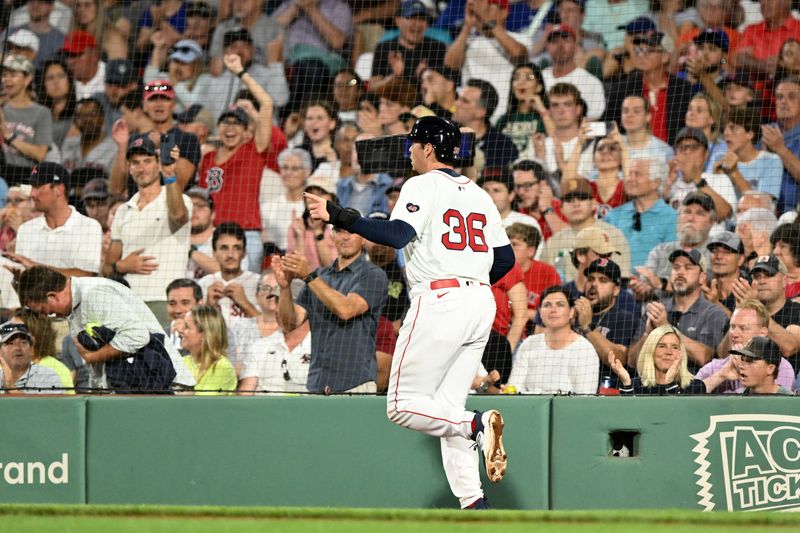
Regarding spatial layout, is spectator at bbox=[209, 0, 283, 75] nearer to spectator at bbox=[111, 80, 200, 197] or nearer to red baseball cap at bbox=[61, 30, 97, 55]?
spectator at bbox=[111, 80, 200, 197]

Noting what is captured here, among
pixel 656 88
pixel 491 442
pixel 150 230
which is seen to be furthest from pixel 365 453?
pixel 656 88

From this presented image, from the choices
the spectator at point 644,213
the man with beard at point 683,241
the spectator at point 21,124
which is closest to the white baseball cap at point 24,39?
the spectator at point 21,124

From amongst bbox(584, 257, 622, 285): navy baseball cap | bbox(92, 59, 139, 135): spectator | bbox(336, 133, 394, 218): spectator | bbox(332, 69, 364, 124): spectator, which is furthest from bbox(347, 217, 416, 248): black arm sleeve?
bbox(92, 59, 139, 135): spectator

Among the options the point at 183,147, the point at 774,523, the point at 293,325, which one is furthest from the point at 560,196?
the point at 774,523

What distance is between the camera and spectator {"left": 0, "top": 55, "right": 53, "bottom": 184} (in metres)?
10.3

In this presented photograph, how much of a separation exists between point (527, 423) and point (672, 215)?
3.20m

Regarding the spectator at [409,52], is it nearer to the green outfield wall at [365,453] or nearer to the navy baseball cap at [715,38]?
the navy baseball cap at [715,38]

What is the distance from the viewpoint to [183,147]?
381 inches

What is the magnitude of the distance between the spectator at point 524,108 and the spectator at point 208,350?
315cm

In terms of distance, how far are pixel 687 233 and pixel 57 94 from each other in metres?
6.20

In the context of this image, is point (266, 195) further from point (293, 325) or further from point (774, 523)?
point (774, 523)

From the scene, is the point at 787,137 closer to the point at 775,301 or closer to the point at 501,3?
the point at 775,301

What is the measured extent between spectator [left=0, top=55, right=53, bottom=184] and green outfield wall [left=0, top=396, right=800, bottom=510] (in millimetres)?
4311

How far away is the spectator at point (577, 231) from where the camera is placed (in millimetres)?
8516
